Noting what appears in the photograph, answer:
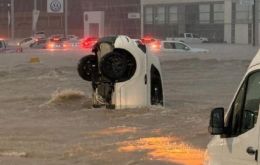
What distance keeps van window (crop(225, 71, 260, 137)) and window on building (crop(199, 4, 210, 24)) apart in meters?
93.8

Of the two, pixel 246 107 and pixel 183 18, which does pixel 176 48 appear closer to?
pixel 246 107

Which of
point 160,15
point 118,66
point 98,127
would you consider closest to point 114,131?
point 98,127

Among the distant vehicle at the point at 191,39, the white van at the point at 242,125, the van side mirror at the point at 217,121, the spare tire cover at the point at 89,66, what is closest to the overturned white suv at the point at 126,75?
the spare tire cover at the point at 89,66

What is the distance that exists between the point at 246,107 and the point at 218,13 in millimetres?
93438

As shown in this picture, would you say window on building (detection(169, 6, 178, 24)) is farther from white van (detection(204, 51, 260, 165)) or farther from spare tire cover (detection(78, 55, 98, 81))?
white van (detection(204, 51, 260, 165))

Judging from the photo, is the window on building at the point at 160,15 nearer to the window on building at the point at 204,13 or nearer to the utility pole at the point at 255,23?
the window on building at the point at 204,13

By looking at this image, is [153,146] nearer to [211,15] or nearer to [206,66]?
[206,66]

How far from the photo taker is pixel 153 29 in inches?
4136

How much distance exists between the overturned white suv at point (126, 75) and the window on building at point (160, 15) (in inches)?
3495

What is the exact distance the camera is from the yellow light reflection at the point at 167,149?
9844 millimetres

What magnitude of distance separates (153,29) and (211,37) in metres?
11.8

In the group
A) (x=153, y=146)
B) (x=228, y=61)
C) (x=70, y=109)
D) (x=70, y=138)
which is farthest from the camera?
(x=228, y=61)

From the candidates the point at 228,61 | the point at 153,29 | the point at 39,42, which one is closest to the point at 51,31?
the point at 153,29

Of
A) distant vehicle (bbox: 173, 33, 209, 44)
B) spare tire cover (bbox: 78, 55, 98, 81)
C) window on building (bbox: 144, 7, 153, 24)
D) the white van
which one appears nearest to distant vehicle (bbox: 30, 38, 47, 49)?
distant vehicle (bbox: 173, 33, 209, 44)
